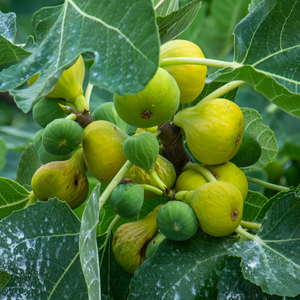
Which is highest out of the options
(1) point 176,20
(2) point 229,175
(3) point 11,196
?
(1) point 176,20

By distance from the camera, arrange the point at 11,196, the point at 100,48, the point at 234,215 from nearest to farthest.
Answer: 1. the point at 100,48
2. the point at 234,215
3. the point at 11,196

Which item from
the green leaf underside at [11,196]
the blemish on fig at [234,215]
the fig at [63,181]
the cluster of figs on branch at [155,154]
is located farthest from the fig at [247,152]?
the green leaf underside at [11,196]

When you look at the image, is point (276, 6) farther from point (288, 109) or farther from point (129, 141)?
point (129, 141)

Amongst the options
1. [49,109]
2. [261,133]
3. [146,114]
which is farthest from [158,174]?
[261,133]

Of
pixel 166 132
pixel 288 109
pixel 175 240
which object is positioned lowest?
pixel 175 240

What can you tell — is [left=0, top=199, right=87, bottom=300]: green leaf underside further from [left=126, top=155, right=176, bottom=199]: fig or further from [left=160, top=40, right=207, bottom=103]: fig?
[left=160, top=40, right=207, bottom=103]: fig

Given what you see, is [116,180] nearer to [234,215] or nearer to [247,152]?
[234,215]

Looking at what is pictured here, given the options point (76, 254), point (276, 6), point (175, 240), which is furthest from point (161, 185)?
point (276, 6)
